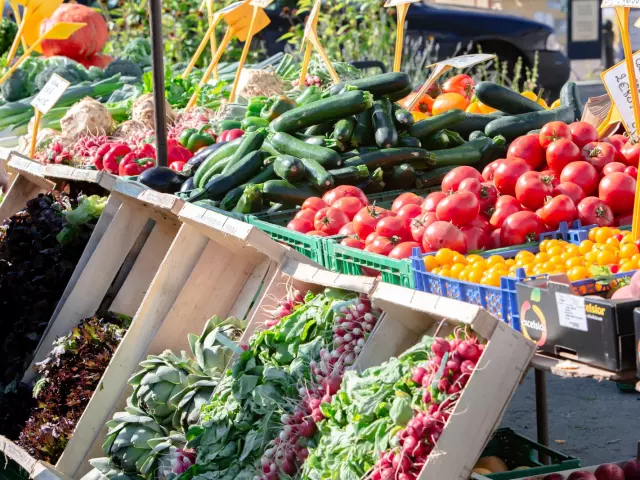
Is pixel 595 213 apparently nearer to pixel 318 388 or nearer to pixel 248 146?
pixel 318 388

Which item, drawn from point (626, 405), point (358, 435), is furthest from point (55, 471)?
point (626, 405)

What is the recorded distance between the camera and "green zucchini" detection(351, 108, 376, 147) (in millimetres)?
4879

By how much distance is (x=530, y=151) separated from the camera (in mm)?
4090

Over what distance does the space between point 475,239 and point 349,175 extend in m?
1.11

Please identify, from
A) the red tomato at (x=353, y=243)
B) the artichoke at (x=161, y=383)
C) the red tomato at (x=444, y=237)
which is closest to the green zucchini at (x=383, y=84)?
the red tomato at (x=353, y=243)

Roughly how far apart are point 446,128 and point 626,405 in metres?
1.79

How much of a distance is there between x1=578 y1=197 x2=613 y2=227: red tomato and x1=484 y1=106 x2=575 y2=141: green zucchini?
4.39ft

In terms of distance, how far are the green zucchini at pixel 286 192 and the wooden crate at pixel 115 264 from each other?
470 mm

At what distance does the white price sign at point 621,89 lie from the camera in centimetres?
364

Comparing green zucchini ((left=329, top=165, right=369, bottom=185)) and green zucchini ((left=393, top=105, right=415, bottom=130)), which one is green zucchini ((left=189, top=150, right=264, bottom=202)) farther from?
green zucchini ((left=393, top=105, right=415, bottom=130))

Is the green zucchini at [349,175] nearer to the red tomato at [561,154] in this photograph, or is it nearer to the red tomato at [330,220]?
the red tomato at [330,220]

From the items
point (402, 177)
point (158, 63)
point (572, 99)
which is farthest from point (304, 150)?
point (572, 99)

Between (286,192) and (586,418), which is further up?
(286,192)

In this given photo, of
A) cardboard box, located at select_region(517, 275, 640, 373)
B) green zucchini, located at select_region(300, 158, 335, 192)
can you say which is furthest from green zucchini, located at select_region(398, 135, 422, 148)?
cardboard box, located at select_region(517, 275, 640, 373)
